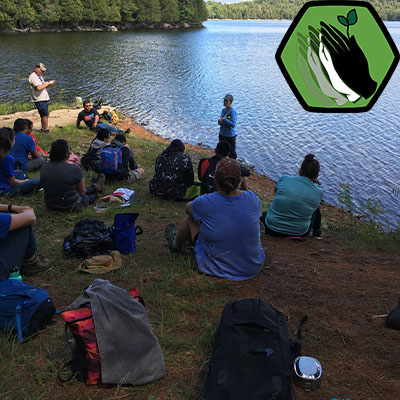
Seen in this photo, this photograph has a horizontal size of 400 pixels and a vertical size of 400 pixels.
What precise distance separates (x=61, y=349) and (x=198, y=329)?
1115mm

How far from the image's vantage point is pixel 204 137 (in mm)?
18312

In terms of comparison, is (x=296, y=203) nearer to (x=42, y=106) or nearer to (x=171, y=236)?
(x=171, y=236)

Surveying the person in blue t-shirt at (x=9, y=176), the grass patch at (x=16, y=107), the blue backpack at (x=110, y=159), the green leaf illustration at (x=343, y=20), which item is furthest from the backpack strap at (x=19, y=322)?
the grass patch at (x=16, y=107)

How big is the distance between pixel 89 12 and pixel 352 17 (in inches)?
2925

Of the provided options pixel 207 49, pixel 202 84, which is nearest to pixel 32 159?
pixel 202 84

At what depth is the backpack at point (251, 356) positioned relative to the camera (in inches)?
97.0

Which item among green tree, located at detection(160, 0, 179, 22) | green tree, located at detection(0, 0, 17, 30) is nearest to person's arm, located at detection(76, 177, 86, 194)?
green tree, located at detection(0, 0, 17, 30)

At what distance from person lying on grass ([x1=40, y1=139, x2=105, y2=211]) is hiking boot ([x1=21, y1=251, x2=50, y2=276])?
6.28 feet

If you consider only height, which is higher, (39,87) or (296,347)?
(39,87)

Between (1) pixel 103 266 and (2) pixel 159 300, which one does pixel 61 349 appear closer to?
(2) pixel 159 300

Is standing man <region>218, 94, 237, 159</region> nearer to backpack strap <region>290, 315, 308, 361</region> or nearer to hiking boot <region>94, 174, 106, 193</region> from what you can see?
hiking boot <region>94, 174, 106, 193</region>

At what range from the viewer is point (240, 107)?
76.0ft

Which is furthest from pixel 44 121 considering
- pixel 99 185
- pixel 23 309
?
pixel 23 309

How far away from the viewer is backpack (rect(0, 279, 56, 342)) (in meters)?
3.27
